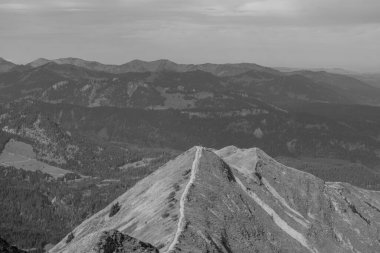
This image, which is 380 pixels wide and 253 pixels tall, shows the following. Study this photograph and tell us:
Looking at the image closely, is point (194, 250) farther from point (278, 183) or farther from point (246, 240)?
point (278, 183)

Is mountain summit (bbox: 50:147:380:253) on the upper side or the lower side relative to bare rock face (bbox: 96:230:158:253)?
lower

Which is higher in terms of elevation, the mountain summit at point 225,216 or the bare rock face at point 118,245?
the bare rock face at point 118,245

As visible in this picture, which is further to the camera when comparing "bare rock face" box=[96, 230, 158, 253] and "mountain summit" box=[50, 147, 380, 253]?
"mountain summit" box=[50, 147, 380, 253]

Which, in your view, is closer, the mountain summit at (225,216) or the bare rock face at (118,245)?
the bare rock face at (118,245)

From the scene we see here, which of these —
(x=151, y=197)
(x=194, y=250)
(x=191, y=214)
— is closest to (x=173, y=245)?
(x=194, y=250)
